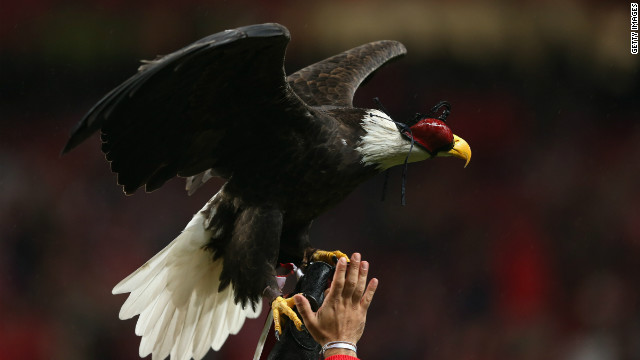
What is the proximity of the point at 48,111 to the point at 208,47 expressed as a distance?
2.58 meters

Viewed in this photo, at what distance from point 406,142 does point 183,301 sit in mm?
735

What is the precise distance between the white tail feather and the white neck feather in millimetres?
481

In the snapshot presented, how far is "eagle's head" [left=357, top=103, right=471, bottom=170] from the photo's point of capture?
1.91 metres

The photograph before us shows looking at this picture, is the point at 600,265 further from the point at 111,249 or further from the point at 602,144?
the point at 111,249

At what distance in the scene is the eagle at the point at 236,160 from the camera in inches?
69.0

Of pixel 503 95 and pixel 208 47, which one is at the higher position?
pixel 208 47

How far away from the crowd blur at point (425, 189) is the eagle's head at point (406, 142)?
178 cm

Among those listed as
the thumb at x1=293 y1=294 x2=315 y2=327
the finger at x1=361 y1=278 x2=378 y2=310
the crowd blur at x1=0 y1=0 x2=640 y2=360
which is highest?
the finger at x1=361 y1=278 x2=378 y2=310

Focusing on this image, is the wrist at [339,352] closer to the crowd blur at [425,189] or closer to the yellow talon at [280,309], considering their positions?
the yellow talon at [280,309]

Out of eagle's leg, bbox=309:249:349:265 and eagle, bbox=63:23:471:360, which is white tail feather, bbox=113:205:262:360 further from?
eagle's leg, bbox=309:249:349:265

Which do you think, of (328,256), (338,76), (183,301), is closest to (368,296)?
(328,256)

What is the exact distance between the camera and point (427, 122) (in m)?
1.91

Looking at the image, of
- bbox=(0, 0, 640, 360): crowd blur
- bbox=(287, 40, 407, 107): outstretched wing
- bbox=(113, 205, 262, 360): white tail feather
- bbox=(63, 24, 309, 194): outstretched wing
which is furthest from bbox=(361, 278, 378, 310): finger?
bbox=(0, 0, 640, 360): crowd blur

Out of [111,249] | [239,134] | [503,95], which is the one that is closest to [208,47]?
[239,134]
